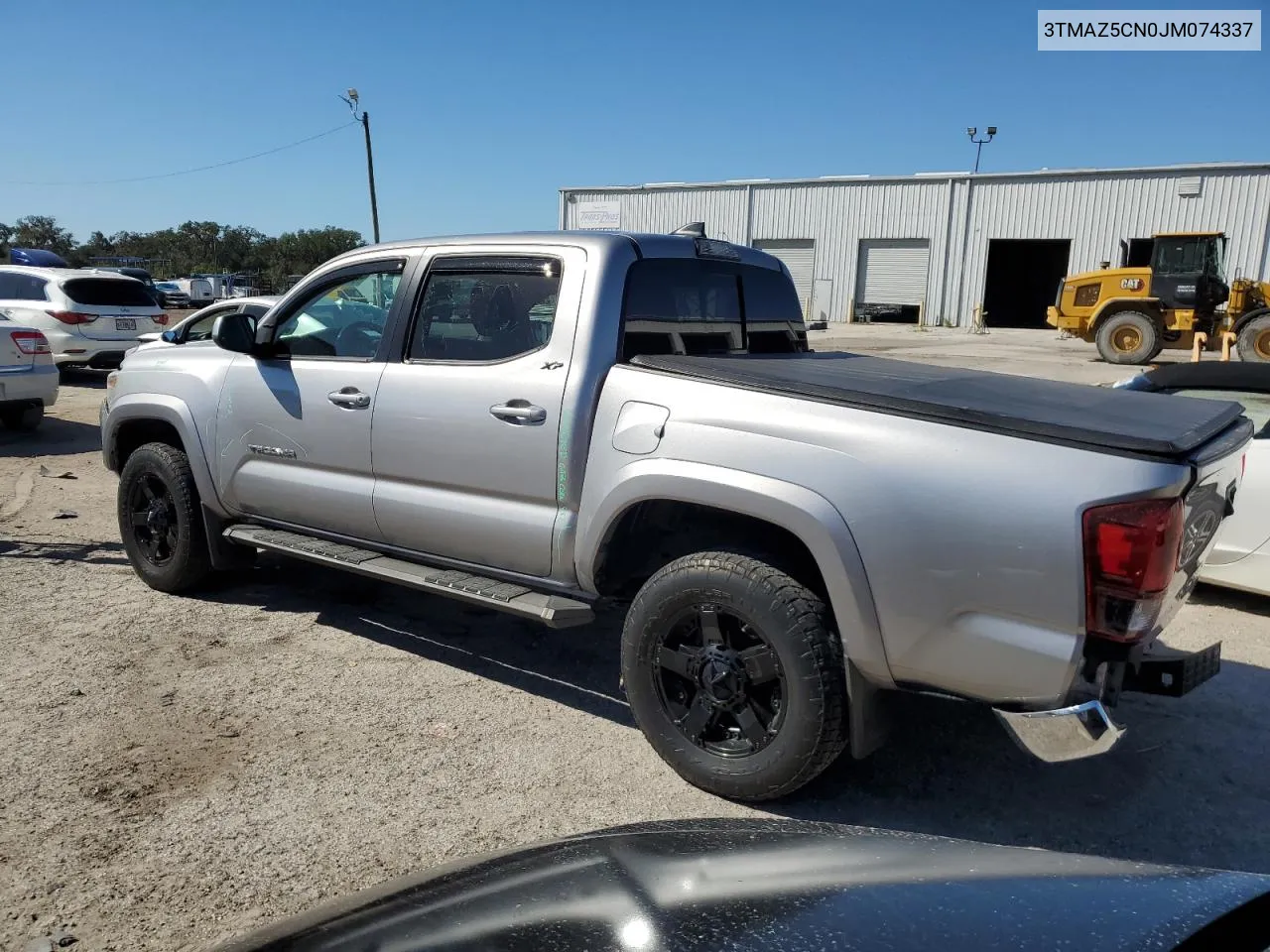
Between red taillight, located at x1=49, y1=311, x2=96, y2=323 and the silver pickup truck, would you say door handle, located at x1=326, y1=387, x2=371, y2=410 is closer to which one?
the silver pickup truck

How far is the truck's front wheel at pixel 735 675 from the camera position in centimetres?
305

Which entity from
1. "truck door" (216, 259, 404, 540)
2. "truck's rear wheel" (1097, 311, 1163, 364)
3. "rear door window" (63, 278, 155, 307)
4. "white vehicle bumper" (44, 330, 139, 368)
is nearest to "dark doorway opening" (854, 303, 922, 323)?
"truck's rear wheel" (1097, 311, 1163, 364)

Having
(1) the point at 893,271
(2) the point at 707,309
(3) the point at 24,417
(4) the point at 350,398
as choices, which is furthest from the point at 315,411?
(1) the point at 893,271

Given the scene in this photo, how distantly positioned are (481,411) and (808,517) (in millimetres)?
1532

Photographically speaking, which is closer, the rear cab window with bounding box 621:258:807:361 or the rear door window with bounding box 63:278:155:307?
the rear cab window with bounding box 621:258:807:361

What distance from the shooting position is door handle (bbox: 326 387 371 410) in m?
4.30

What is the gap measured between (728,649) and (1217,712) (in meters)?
2.38

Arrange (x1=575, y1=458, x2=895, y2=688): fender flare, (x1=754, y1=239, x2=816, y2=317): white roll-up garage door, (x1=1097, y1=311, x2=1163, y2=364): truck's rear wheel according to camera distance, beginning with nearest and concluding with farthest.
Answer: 1. (x1=575, y1=458, x2=895, y2=688): fender flare
2. (x1=1097, y1=311, x2=1163, y2=364): truck's rear wheel
3. (x1=754, y1=239, x2=816, y2=317): white roll-up garage door

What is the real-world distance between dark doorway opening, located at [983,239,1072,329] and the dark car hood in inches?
1483

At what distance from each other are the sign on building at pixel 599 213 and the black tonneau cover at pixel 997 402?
38.1 metres

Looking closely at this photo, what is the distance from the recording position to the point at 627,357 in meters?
3.72

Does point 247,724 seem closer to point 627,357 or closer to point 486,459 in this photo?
point 486,459

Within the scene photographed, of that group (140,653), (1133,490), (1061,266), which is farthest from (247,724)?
(1061,266)

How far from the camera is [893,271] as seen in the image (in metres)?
36.4
